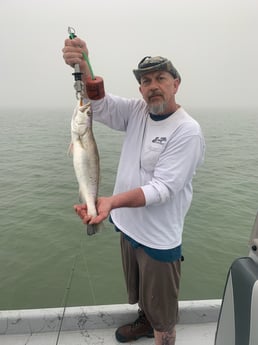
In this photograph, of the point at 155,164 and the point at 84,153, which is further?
the point at 155,164

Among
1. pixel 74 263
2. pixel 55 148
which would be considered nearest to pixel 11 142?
pixel 55 148

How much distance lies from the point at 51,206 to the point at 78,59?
320 inches

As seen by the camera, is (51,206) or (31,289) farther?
(51,206)

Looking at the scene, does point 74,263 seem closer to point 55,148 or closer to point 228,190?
point 228,190

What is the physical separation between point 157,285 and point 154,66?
1.90 meters

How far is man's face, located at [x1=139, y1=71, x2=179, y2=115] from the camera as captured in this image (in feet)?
8.73

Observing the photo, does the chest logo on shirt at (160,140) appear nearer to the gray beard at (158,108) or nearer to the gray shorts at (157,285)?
the gray beard at (158,108)

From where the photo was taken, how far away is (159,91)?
266 centimetres

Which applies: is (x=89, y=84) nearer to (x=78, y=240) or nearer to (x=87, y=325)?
(x=87, y=325)

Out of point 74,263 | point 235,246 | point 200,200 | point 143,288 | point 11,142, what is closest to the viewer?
point 143,288

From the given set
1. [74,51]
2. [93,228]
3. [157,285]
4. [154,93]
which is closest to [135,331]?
[157,285]

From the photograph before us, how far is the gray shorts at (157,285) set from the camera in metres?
2.84

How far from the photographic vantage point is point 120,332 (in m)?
3.43

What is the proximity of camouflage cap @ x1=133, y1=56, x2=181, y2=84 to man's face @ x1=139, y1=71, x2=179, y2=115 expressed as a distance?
3cm
